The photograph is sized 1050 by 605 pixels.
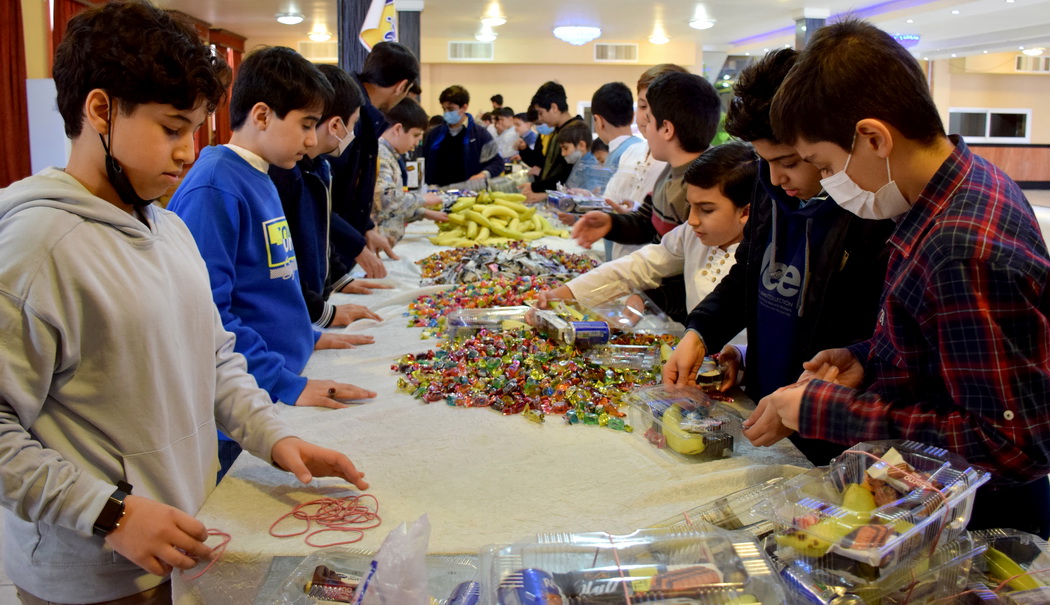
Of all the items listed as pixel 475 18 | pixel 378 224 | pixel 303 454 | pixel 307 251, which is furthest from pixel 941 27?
pixel 303 454

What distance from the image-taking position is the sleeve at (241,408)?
1.33 metres

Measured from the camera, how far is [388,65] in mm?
3436

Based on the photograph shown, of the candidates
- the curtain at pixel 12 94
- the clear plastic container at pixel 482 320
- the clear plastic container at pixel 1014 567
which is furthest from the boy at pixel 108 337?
the curtain at pixel 12 94

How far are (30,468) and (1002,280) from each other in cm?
124

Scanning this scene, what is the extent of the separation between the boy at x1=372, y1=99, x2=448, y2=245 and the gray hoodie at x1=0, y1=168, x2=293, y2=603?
296cm

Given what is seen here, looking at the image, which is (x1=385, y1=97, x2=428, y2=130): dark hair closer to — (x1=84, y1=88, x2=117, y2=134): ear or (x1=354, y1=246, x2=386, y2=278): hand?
(x1=354, y1=246, x2=386, y2=278): hand

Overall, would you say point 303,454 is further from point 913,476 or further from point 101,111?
point 913,476

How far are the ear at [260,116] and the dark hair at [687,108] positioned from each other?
1315 mm

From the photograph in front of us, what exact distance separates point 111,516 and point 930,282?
1101 mm

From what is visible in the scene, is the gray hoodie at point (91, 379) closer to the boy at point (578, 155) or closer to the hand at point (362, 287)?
the hand at point (362, 287)

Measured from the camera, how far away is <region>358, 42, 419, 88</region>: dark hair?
3414 mm

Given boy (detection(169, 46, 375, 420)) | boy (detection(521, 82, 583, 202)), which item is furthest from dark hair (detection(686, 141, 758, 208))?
boy (detection(521, 82, 583, 202))

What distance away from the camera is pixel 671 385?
1.76 meters

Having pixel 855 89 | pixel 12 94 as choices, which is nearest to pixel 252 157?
pixel 855 89
